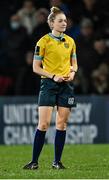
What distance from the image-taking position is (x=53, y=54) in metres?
9.78

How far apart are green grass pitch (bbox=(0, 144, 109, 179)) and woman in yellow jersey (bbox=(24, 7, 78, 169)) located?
401mm

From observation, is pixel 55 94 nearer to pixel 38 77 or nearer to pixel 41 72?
pixel 41 72

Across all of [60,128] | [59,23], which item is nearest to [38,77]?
[60,128]

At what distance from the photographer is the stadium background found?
16.6 meters

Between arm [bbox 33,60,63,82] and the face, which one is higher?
the face

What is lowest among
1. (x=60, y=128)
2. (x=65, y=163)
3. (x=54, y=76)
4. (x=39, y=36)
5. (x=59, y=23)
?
(x=65, y=163)

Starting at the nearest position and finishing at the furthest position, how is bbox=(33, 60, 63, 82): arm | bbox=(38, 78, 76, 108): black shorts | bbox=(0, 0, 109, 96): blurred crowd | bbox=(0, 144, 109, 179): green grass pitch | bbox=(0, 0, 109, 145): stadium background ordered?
1. bbox=(0, 144, 109, 179): green grass pitch
2. bbox=(33, 60, 63, 82): arm
3. bbox=(38, 78, 76, 108): black shorts
4. bbox=(0, 0, 109, 145): stadium background
5. bbox=(0, 0, 109, 96): blurred crowd

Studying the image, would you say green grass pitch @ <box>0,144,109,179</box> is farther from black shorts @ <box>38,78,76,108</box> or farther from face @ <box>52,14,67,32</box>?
face @ <box>52,14,67,32</box>

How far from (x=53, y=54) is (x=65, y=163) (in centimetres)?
207

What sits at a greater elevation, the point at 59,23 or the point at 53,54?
the point at 59,23

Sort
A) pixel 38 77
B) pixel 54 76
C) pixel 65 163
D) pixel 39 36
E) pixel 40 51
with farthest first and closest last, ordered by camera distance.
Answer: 1. pixel 39 36
2. pixel 38 77
3. pixel 65 163
4. pixel 40 51
5. pixel 54 76

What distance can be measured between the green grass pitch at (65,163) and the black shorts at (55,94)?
3.00 ft

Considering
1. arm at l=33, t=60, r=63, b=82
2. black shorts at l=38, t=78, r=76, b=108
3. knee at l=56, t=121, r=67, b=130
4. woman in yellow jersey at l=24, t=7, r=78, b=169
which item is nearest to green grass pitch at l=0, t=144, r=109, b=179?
woman in yellow jersey at l=24, t=7, r=78, b=169

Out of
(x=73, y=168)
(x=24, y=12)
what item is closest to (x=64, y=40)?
(x=73, y=168)
